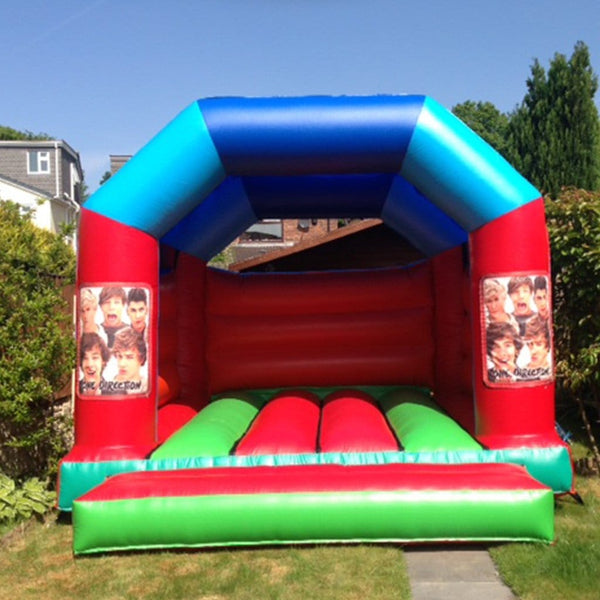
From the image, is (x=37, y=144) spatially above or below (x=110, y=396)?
above

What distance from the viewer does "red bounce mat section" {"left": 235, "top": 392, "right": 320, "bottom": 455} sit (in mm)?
4090

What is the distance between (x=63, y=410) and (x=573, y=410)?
4.28m

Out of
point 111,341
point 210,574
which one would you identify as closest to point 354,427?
point 210,574

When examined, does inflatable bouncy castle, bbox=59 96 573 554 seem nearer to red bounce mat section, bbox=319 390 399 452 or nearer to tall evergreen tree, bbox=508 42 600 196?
red bounce mat section, bbox=319 390 399 452

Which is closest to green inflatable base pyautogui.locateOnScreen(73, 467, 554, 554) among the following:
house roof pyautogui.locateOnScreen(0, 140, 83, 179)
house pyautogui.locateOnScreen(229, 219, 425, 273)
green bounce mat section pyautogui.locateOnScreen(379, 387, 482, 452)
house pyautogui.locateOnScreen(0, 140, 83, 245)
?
green bounce mat section pyautogui.locateOnScreen(379, 387, 482, 452)

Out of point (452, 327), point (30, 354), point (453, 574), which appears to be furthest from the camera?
point (452, 327)

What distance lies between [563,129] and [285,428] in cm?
1381

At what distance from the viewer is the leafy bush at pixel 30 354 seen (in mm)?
4145

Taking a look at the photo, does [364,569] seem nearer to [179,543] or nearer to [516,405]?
[179,543]

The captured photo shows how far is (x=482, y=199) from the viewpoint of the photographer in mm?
4027

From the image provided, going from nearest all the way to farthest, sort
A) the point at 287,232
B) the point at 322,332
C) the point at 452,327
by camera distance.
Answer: the point at 452,327
the point at 322,332
the point at 287,232

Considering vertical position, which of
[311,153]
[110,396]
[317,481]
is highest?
[311,153]

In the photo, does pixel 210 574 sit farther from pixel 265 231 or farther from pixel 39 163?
pixel 265 231

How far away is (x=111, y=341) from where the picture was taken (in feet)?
13.4
